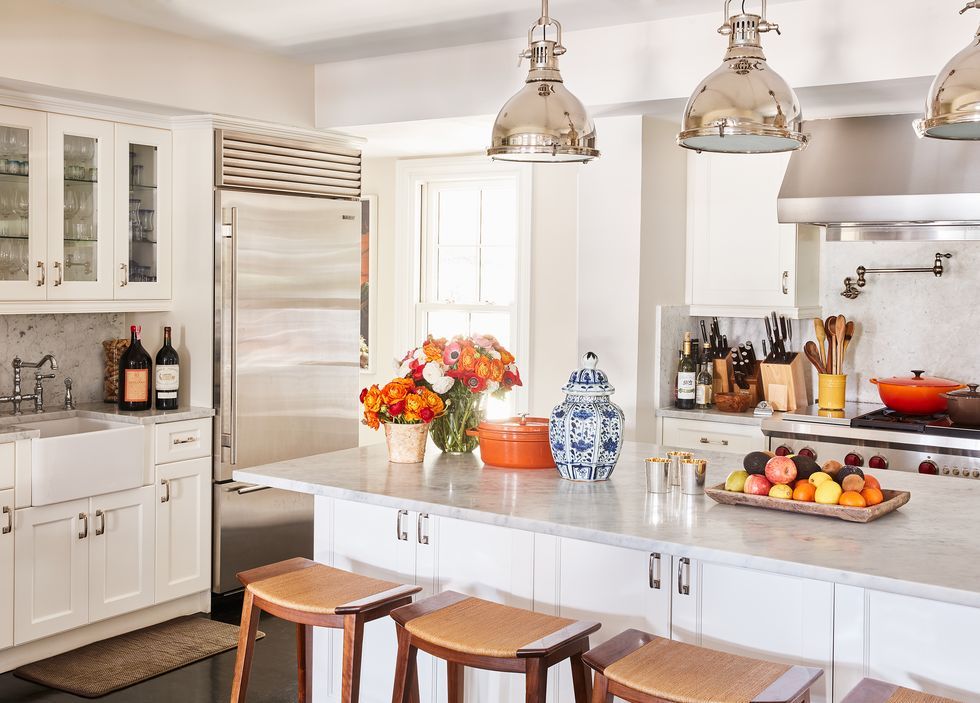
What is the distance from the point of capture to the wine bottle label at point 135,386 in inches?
181

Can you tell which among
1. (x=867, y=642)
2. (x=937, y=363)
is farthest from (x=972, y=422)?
(x=867, y=642)

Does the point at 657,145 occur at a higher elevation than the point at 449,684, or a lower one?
higher

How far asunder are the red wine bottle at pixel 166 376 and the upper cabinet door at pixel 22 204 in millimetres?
610

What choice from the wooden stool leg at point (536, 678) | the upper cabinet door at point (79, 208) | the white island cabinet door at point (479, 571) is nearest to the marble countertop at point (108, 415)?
the upper cabinet door at point (79, 208)

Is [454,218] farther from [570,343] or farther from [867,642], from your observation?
[867,642]

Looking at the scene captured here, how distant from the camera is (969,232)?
14.9ft

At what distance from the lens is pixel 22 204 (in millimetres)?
4184

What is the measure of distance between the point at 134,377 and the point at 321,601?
7.84 ft

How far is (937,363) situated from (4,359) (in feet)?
13.9

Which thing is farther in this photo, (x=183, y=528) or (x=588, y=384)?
(x=183, y=528)

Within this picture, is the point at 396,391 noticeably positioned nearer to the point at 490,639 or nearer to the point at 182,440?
the point at 490,639

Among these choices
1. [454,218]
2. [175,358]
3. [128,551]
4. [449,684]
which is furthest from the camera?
[454,218]

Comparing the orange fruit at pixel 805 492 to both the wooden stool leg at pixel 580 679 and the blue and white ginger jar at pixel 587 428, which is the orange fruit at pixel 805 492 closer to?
Answer: the blue and white ginger jar at pixel 587 428

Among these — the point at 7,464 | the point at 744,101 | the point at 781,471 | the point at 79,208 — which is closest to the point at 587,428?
the point at 781,471
